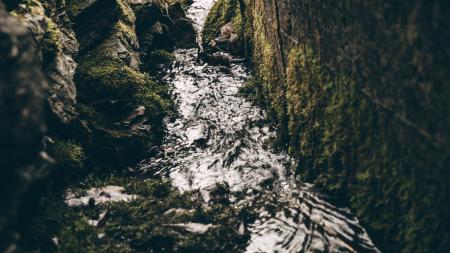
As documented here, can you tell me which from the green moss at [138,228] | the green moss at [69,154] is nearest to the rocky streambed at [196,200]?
the green moss at [138,228]

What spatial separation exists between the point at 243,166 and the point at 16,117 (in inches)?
197

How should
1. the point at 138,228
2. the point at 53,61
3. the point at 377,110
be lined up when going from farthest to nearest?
the point at 53,61 → the point at 138,228 → the point at 377,110

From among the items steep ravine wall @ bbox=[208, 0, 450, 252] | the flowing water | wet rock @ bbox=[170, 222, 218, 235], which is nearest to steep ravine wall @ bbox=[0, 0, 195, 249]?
the flowing water

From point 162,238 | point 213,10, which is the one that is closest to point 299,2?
point 162,238

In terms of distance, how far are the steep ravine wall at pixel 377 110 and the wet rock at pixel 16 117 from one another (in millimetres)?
3863

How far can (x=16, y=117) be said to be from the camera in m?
3.49

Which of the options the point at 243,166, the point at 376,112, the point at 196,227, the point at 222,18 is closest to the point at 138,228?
the point at 196,227

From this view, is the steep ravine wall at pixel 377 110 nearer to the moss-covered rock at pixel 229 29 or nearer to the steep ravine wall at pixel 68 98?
the steep ravine wall at pixel 68 98

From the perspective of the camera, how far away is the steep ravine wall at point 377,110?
13.1ft

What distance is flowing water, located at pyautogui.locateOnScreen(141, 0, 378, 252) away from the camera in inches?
231

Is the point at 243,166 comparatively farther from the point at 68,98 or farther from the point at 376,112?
the point at 68,98

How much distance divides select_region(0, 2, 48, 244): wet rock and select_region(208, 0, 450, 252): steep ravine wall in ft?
12.7

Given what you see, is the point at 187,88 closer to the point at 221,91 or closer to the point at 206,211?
the point at 221,91

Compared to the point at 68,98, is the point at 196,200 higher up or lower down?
lower down
